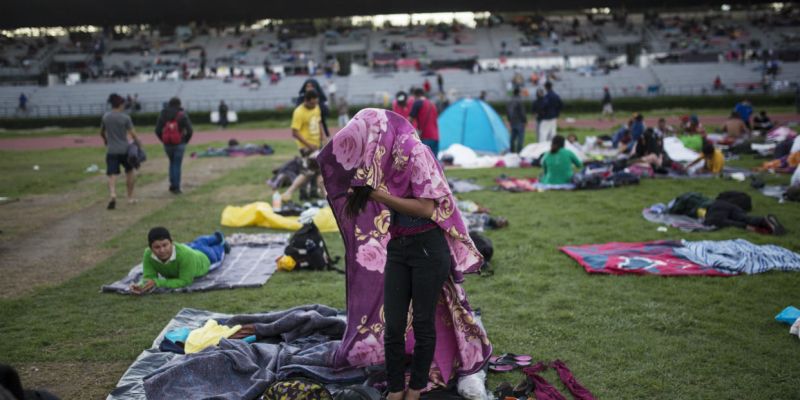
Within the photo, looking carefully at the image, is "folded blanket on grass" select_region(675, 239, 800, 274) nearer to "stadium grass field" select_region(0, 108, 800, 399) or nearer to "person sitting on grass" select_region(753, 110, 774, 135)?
"stadium grass field" select_region(0, 108, 800, 399)

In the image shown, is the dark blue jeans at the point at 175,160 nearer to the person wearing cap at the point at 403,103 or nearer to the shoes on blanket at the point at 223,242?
the person wearing cap at the point at 403,103

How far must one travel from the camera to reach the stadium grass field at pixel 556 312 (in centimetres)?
465

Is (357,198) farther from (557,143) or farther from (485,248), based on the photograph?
(557,143)

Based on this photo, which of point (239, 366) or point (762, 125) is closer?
point (239, 366)

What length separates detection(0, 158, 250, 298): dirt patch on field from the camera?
7691mm

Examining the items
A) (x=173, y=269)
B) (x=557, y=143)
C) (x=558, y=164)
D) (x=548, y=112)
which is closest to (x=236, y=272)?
(x=173, y=269)

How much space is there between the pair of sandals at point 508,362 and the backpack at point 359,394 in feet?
3.47

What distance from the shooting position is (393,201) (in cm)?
368

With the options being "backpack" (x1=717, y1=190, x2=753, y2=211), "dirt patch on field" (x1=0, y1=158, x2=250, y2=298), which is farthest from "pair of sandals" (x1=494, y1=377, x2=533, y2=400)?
"backpack" (x1=717, y1=190, x2=753, y2=211)

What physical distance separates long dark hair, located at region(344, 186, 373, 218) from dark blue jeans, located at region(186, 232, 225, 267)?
4.33 metres

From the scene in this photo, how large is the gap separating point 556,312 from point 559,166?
7.00m

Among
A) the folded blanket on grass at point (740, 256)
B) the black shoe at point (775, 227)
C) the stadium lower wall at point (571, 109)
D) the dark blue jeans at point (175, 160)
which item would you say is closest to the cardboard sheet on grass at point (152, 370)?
the folded blanket on grass at point (740, 256)

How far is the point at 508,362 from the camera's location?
4816 mm

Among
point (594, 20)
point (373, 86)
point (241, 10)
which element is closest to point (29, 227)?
point (373, 86)
